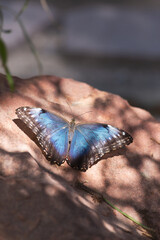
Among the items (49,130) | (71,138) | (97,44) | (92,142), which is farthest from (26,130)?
(97,44)

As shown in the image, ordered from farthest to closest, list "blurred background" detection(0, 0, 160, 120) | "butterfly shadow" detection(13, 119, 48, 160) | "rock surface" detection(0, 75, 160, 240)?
"blurred background" detection(0, 0, 160, 120) < "butterfly shadow" detection(13, 119, 48, 160) < "rock surface" detection(0, 75, 160, 240)

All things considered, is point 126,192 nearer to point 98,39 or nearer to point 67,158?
point 67,158

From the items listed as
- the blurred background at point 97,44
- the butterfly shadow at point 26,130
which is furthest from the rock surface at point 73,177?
the blurred background at point 97,44

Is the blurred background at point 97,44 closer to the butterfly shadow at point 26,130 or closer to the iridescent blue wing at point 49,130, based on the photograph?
the iridescent blue wing at point 49,130

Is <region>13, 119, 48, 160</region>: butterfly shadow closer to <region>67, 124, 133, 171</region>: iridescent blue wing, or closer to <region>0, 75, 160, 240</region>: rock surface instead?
<region>0, 75, 160, 240</region>: rock surface

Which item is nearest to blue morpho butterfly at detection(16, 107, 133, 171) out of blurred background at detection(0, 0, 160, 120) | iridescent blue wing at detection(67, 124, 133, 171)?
iridescent blue wing at detection(67, 124, 133, 171)

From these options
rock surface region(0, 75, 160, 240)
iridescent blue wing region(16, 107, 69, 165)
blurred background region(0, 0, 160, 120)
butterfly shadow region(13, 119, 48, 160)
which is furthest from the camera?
blurred background region(0, 0, 160, 120)

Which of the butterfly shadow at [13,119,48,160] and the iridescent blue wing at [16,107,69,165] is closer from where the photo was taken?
the iridescent blue wing at [16,107,69,165]

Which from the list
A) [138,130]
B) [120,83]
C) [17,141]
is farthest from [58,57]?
[17,141]
